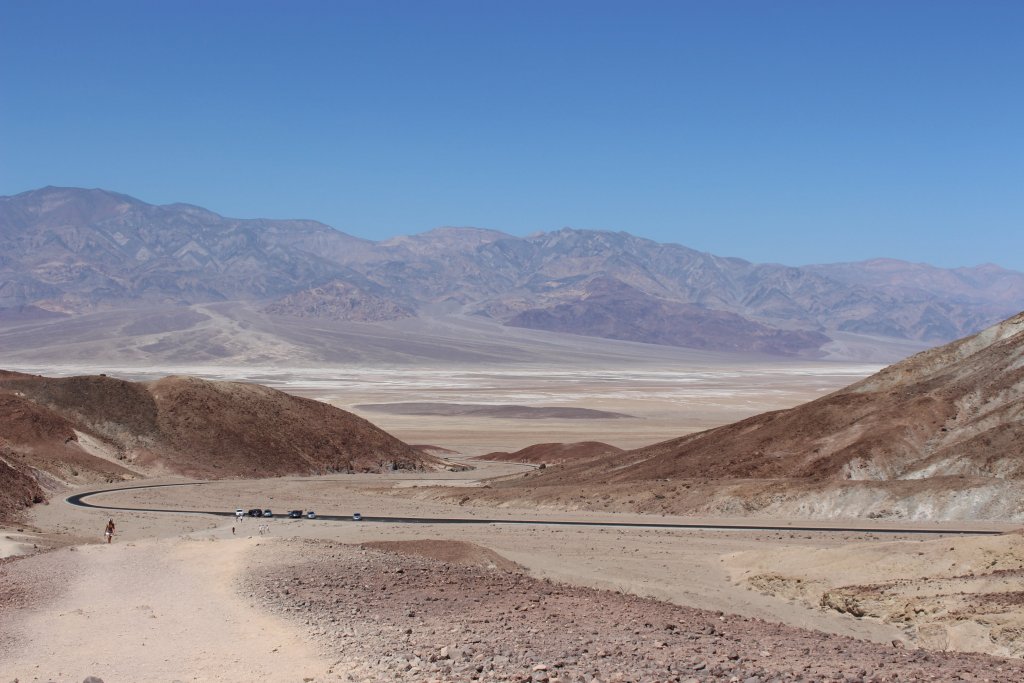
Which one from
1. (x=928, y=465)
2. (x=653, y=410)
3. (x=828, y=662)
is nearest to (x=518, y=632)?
(x=828, y=662)

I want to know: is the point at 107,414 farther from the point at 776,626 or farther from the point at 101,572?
the point at 776,626

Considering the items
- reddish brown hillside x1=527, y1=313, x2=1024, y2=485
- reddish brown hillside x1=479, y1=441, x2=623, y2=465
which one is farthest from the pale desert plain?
reddish brown hillside x1=479, y1=441, x2=623, y2=465

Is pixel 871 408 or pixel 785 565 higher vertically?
pixel 871 408

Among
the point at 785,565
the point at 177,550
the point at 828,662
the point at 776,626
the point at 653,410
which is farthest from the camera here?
the point at 653,410

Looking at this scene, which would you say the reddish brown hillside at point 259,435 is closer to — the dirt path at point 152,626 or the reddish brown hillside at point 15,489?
the reddish brown hillside at point 15,489

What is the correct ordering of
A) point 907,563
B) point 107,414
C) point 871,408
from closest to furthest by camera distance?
point 907,563 < point 871,408 < point 107,414

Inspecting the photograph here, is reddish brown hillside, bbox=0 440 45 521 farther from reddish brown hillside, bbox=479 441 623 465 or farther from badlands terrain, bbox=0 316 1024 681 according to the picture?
reddish brown hillside, bbox=479 441 623 465
